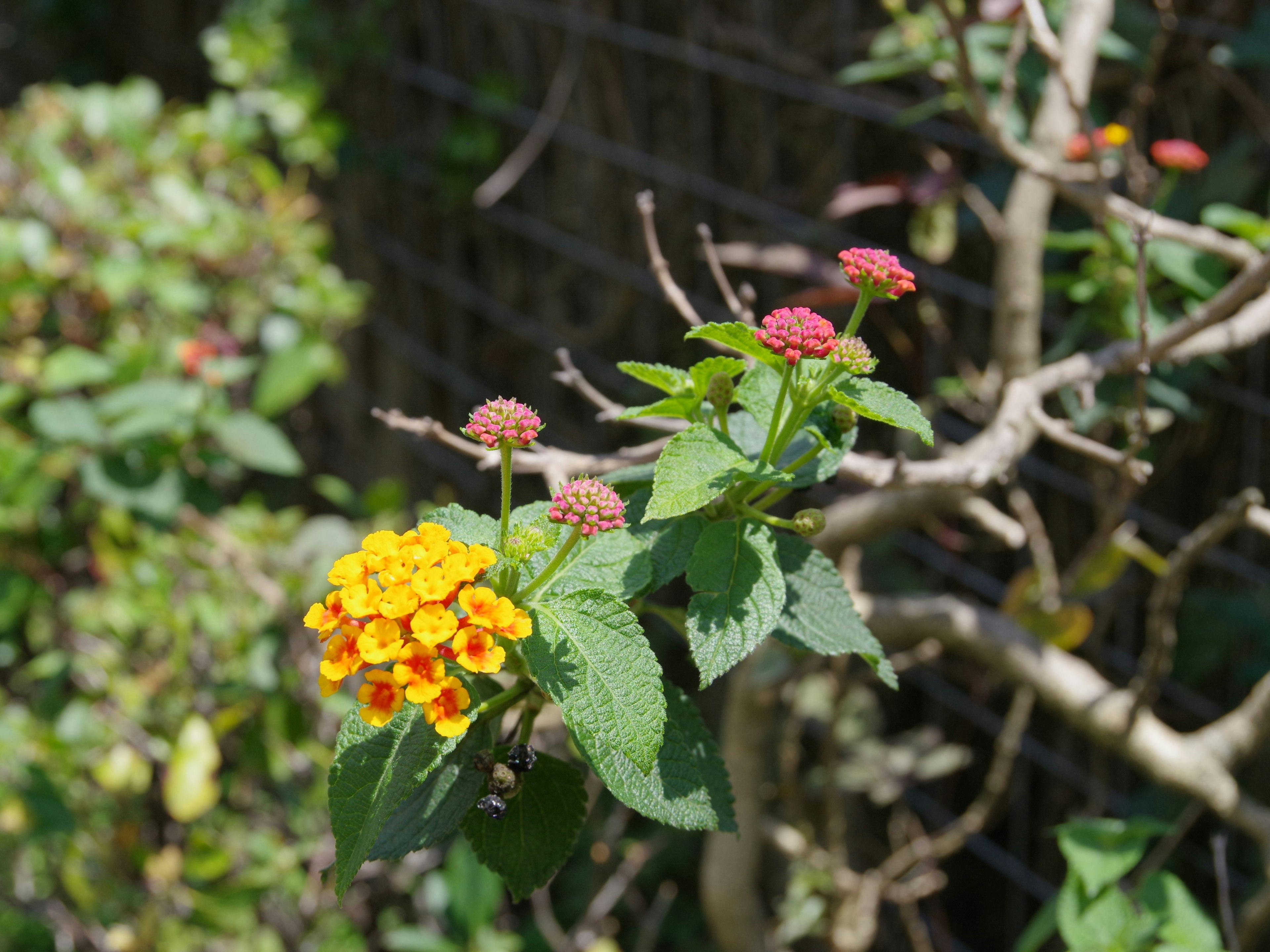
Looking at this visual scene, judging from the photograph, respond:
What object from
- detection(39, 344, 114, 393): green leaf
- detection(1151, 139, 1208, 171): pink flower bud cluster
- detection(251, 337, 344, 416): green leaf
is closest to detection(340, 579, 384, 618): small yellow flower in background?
detection(1151, 139, 1208, 171): pink flower bud cluster

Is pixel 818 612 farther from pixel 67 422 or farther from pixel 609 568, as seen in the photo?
pixel 67 422

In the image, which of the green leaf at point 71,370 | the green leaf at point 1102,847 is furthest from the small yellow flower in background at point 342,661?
the green leaf at point 71,370

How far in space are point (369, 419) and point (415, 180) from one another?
0.82 m

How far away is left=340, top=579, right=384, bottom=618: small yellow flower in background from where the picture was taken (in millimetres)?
522

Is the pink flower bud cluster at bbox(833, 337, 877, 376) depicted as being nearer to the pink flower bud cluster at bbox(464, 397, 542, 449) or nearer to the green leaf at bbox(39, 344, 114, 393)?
the pink flower bud cluster at bbox(464, 397, 542, 449)

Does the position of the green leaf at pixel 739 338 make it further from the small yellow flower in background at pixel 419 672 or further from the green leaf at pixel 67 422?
the green leaf at pixel 67 422

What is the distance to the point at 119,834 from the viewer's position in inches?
80.2

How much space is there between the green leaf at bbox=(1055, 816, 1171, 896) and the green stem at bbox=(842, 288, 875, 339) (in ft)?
2.15

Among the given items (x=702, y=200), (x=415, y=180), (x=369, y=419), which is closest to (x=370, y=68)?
(x=415, y=180)

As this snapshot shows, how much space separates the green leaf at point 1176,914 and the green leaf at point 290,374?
5.34 ft

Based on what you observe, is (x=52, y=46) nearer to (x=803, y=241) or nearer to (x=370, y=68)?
(x=370, y=68)

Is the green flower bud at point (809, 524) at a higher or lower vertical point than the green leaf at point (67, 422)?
higher

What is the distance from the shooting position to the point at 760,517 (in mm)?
678

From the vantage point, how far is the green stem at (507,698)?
2.08 feet
